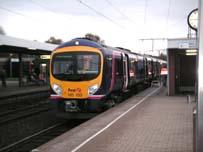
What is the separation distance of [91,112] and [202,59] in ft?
31.9

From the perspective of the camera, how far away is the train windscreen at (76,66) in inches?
496

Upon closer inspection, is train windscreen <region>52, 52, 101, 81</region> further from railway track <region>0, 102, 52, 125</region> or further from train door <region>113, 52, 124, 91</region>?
railway track <region>0, 102, 52, 125</region>

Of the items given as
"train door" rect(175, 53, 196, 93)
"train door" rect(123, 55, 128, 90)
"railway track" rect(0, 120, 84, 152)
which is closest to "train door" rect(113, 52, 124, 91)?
"train door" rect(123, 55, 128, 90)

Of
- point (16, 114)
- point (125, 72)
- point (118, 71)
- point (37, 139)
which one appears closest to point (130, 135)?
point (37, 139)

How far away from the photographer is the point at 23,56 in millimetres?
49594

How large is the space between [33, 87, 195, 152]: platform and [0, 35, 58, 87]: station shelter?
1168cm

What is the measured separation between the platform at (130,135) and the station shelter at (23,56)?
38.3 ft

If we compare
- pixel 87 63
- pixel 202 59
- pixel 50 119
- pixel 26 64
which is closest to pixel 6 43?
pixel 50 119

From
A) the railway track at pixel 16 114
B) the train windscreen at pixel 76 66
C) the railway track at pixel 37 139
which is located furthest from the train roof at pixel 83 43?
the railway track at pixel 37 139

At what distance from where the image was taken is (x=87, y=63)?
12.8 meters

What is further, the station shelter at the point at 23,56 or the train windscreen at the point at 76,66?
the station shelter at the point at 23,56

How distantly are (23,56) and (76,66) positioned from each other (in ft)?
125

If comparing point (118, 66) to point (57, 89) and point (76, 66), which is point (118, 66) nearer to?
point (76, 66)

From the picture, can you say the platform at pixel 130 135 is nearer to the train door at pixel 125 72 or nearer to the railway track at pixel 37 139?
the railway track at pixel 37 139
